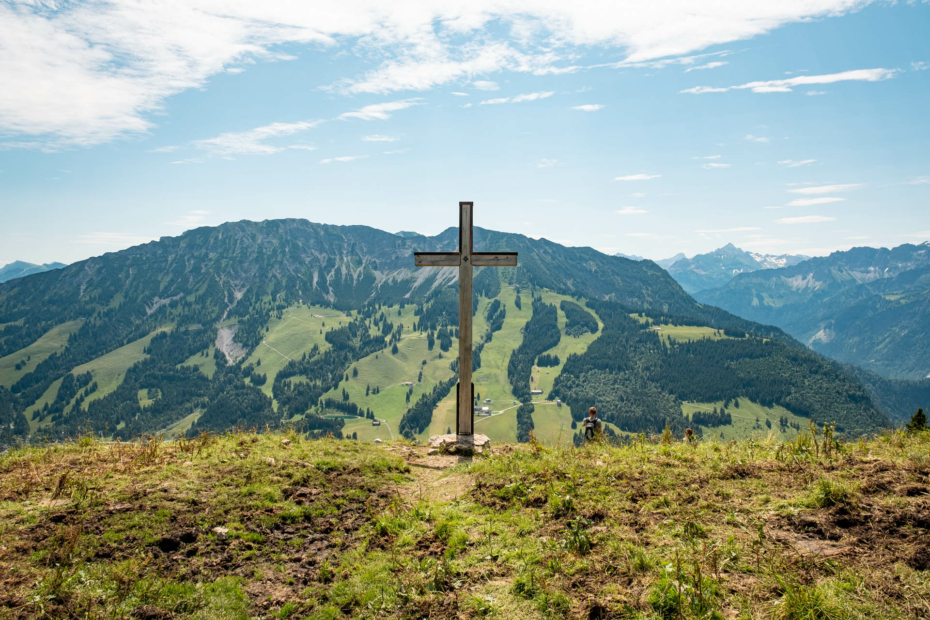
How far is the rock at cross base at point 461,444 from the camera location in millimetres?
15664

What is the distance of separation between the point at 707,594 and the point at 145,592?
8093 mm

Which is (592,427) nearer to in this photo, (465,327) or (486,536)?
(465,327)

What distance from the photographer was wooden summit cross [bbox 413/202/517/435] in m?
15.9

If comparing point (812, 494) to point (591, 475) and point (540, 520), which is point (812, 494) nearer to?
point (591, 475)

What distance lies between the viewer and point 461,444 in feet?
52.1

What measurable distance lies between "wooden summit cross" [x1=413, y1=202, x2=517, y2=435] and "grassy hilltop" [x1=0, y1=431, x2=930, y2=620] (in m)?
3.87

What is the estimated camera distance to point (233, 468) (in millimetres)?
11859

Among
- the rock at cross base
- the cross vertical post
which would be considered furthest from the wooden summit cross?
the rock at cross base

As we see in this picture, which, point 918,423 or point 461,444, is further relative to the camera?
point 461,444

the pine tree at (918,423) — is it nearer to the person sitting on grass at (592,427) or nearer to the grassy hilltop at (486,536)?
the grassy hilltop at (486,536)

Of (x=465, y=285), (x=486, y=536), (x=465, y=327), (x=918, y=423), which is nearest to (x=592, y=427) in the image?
(x=465, y=327)

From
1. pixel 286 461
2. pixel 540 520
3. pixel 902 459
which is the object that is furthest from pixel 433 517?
pixel 902 459

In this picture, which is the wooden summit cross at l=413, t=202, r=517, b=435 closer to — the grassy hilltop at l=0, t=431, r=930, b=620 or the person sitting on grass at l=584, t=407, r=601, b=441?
the grassy hilltop at l=0, t=431, r=930, b=620

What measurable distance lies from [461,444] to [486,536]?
273 inches
